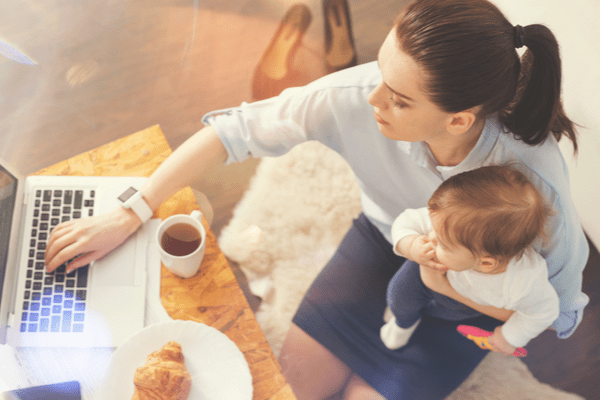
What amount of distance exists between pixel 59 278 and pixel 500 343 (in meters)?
0.92

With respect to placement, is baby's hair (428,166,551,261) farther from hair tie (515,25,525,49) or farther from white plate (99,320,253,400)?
white plate (99,320,253,400)

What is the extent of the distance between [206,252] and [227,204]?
26.8 inches

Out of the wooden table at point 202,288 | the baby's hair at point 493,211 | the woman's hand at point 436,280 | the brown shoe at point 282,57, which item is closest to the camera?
the baby's hair at point 493,211

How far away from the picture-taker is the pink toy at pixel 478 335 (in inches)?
39.1

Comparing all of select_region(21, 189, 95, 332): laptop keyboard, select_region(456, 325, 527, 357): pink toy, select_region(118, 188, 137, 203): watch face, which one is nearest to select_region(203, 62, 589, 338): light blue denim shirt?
select_region(456, 325, 527, 357): pink toy

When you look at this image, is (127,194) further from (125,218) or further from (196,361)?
(196,361)

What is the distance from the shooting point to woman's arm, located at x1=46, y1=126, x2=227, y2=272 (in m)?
0.85

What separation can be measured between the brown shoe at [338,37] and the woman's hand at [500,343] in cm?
120

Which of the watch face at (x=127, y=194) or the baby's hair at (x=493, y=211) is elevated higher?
the baby's hair at (x=493, y=211)

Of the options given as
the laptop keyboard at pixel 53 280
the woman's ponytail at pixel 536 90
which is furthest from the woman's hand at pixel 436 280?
the laptop keyboard at pixel 53 280

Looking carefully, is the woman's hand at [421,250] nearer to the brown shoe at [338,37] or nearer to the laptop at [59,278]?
the laptop at [59,278]

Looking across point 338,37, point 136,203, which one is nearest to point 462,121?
point 136,203

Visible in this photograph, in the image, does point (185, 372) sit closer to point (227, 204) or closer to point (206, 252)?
point (206, 252)

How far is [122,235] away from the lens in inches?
34.9
